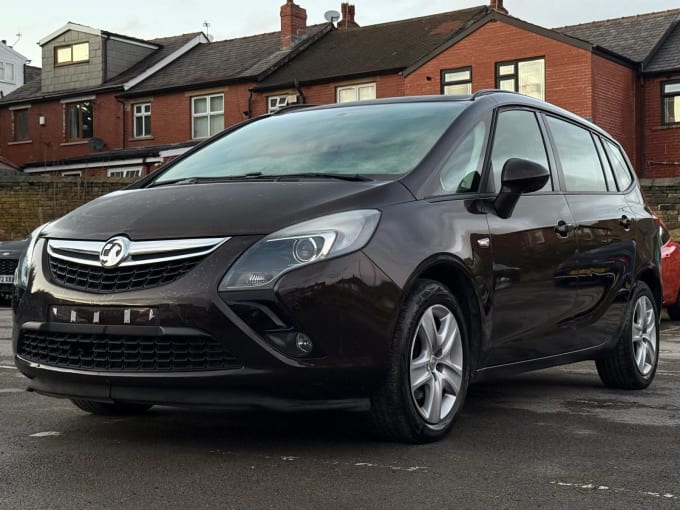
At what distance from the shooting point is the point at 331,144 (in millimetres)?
5469

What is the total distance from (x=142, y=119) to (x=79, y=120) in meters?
3.34

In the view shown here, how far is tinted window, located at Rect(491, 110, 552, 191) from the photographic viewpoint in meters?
5.56

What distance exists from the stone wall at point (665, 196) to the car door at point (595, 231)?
1578 cm

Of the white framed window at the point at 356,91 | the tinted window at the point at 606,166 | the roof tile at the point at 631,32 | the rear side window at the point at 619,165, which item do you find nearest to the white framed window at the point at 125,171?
the white framed window at the point at 356,91

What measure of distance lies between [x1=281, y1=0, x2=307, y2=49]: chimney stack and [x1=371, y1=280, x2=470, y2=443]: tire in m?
35.1

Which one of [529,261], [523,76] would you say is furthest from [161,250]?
[523,76]

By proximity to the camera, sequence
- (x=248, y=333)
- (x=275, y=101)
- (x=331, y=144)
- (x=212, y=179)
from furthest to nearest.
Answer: (x=275, y=101), (x=331, y=144), (x=212, y=179), (x=248, y=333)

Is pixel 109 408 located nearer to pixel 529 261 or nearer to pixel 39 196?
pixel 529 261

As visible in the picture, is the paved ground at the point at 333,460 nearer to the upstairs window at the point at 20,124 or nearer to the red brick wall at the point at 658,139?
the red brick wall at the point at 658,139

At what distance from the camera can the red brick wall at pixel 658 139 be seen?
31266 mm

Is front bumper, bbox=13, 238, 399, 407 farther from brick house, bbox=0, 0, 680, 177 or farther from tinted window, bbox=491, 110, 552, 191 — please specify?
brick house, bbox=0, 0, 680, 177

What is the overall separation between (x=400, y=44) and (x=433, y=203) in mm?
31633

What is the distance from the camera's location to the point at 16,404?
5.95m

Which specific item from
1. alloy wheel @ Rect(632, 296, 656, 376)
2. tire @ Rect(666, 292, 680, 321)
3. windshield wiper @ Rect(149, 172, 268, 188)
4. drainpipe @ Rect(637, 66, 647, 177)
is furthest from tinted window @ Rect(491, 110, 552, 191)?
drainpipe @ Rect(637, 66, 647, 177)
